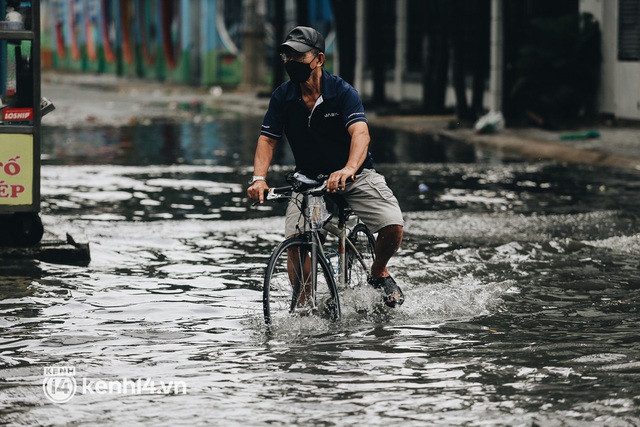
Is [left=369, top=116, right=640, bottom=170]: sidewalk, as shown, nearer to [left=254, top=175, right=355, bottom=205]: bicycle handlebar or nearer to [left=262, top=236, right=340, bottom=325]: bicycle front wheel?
[left=262, top=236, right=340, bottom=325]: bicycle front wheel

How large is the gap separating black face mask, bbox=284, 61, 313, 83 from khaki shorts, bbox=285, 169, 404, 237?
2.44 ft

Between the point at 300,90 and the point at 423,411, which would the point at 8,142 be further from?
the point at 423,411

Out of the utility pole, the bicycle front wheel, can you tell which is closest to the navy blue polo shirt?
the bicycle front wheel

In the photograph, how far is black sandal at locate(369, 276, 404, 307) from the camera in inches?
327

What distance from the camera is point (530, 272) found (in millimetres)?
10117

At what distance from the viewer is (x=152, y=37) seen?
55.7m

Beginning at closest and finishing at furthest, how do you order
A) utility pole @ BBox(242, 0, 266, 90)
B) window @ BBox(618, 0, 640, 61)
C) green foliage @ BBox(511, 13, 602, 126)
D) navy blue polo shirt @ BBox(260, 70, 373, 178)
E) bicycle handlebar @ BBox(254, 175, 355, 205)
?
bicycle handlebar @ BBox(254, 175, 355, 205)
navy blue polo shirt @ BBox(260, 70, 373, 178)
window @ BBox(618, 0, 640, 61)
green foliage @ BBox(511, 13, 602, 126)
utility pole @ BBox(242, 0, 266, 90)

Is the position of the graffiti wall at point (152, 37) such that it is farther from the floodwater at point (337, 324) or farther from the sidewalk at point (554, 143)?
the floodwater at point (337, 324)

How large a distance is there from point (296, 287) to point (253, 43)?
37348 mm

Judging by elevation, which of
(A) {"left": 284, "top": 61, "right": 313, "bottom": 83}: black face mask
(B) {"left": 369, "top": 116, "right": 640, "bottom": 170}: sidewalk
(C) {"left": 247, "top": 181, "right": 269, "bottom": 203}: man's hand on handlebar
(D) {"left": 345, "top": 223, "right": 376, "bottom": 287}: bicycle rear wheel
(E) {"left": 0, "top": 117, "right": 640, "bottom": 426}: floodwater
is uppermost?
(A) {"left": 284, "top": 61, "right": 313, "bottom": 83}: black face mask

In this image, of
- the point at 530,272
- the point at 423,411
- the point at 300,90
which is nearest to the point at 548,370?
the point at 423,411

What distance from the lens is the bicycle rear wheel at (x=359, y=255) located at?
834 centimetres

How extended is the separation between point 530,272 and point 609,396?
3.86 metres

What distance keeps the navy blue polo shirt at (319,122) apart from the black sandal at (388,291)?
0.81m
